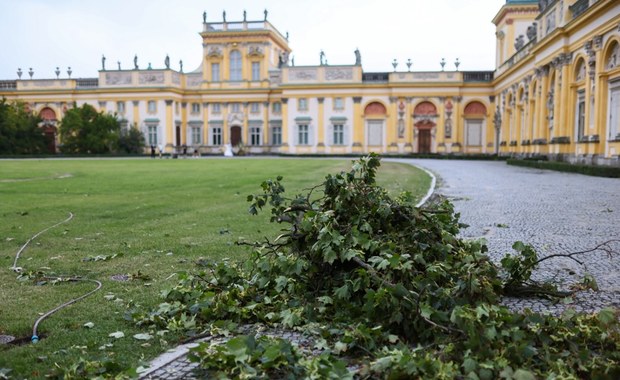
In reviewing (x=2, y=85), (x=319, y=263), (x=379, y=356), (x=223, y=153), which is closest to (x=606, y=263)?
(x=319, y=263)

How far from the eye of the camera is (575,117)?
2972 cm

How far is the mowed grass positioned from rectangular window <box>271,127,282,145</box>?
46062 mm

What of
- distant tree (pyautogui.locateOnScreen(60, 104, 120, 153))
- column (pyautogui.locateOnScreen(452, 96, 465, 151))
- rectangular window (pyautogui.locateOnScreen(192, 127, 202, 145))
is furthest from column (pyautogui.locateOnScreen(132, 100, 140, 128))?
column (pyautogui.locateOnScreen(452, 96, 465, 151))

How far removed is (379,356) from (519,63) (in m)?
41.3

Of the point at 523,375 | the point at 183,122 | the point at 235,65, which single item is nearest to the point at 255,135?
the point at 235,65

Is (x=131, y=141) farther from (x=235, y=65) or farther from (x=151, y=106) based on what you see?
(x=235, y=65)

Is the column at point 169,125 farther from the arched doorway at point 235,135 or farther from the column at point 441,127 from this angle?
the column at point 441,127

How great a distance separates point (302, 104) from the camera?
58438mm

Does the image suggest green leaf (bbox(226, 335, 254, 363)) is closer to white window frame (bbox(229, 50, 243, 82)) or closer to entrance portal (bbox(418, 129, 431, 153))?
entrance portal (bbox(418, 129, 431, 153))

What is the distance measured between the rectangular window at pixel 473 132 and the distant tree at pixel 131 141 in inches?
1300

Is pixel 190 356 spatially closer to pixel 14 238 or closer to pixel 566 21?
pixel 14 238

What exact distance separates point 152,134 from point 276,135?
43.7 ft

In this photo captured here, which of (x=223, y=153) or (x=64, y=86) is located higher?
(x=64, y=86)

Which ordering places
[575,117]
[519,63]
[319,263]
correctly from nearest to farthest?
1. [319,263]
2. [575,117]
3. [519,63]
